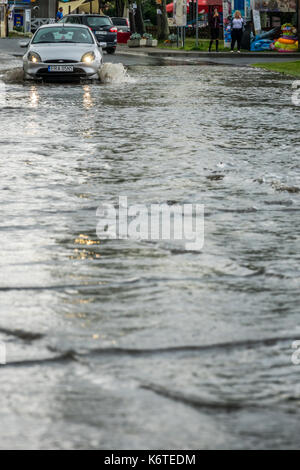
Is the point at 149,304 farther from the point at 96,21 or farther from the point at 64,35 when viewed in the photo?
the point at 96,21

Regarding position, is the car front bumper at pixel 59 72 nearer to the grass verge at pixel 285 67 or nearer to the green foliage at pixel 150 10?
the grass verge at pixel 285 67

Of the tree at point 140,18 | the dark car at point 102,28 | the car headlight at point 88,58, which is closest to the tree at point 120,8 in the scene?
the tree at point 140,18

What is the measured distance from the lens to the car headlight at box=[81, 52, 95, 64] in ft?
73.9

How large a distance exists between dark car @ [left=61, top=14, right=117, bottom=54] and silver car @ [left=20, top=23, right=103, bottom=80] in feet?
67.3

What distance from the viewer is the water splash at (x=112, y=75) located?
78.8ft

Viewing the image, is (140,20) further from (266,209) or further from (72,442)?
(72,442)

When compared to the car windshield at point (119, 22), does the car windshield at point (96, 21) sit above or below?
below

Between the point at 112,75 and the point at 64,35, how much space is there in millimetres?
1439

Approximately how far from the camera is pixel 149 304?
4520 millimetres

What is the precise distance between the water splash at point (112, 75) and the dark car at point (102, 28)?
1877 centimetres

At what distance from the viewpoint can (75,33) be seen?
24000 mm

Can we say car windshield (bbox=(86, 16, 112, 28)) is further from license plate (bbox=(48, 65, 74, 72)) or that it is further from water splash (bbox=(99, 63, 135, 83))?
license plate (bbox=(48, 65, 74, 72))

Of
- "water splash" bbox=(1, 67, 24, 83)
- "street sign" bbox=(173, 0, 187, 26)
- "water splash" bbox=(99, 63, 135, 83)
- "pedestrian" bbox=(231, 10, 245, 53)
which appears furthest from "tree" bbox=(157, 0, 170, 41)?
"water splash" bbox=(1, 67, 24, 83)

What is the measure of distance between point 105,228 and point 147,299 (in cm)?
191
